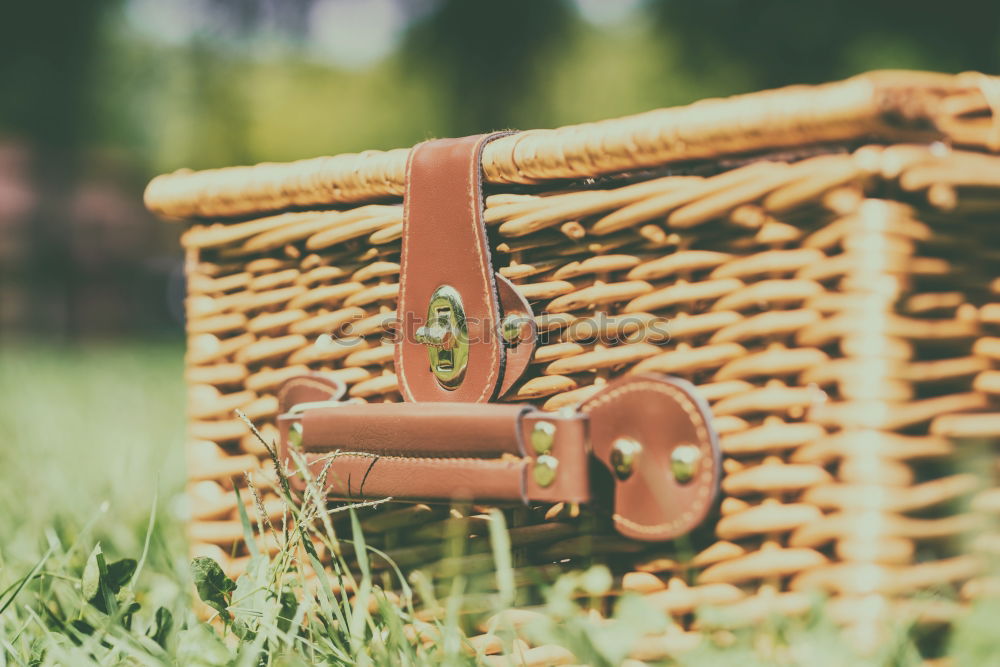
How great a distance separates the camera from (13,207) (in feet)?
44.5

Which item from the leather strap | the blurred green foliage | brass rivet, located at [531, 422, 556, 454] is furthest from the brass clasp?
the blurred green foliage

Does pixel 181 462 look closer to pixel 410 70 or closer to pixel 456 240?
pixel 456 240

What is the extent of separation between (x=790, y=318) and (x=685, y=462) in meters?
0.12

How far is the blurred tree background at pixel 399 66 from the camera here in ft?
11.3

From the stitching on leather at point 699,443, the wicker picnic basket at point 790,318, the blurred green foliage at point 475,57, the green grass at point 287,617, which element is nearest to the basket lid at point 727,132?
the wicker picnic basket at point 790,318

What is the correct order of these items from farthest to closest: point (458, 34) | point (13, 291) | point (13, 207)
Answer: point (13, 207), point (13, 291), point (458, 34)

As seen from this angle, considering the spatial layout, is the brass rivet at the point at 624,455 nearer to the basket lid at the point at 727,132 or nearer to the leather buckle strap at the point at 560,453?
the leather buckle strap at the point at 560,453

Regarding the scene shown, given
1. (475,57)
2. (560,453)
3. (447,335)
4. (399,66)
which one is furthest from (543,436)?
(399,66)

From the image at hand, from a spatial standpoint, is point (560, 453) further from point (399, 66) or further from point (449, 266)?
point (399, 66)

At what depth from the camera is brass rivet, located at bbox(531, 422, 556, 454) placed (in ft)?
2.32

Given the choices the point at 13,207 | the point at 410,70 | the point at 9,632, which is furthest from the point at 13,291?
the point at 9,632

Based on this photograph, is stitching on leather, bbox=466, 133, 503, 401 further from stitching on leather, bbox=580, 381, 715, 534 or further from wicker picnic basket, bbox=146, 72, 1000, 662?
stitching on leather, bbox=580, 381, 715, 534

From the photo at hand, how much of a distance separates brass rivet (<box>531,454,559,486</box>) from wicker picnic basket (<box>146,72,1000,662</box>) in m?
0.05

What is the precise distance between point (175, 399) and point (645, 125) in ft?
7.36
